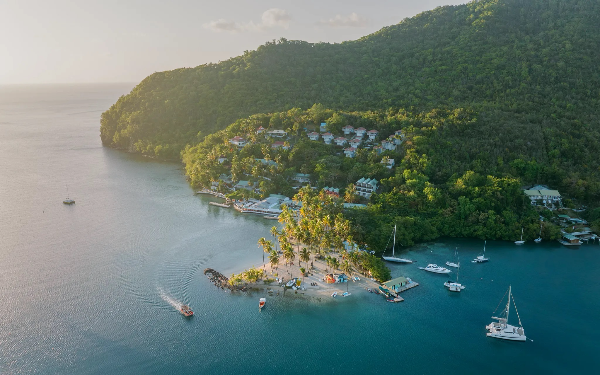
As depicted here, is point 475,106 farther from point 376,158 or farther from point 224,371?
point 224,371

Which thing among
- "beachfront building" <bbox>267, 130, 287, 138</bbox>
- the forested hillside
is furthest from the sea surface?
"beachfront building" <bbox>267, 130, 287, 138</bbox>

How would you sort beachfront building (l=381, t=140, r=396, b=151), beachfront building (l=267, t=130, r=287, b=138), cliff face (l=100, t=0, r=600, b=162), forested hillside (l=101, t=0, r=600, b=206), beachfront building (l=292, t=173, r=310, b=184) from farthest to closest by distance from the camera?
cliff face (l=100, t=0, r=600, b=162)
beachfront building (l=267, t=130, r=287, b=138)
beachfront building (l=381, t=140, r=396, b=151)
beachfront building (l=292, t=173, r=310, b=184)
forested hillside (l=101, t=0, r=600, b=206)

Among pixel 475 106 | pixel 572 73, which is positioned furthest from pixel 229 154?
pixel 572 73

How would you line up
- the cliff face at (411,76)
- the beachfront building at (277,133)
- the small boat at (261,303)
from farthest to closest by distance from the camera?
the cliff face at (411,76) → the beachfront building at (277,133) → the small boat at (261,303)

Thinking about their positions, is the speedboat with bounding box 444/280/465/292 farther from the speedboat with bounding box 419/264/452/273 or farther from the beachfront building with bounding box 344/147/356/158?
the beachfront building with bounding box 344/147/356/158

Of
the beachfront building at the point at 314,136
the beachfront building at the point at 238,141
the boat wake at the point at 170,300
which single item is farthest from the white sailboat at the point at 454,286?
the beachfront building at the point at 238,141

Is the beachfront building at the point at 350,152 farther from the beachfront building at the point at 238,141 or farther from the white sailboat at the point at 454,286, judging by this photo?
the white sailboat at the point at 454,286
